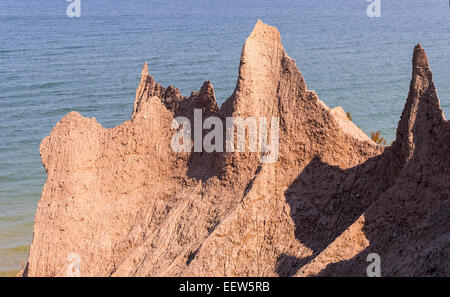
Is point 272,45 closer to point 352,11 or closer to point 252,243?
point 252,243

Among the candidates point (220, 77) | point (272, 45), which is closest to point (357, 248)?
point (272, 45)
